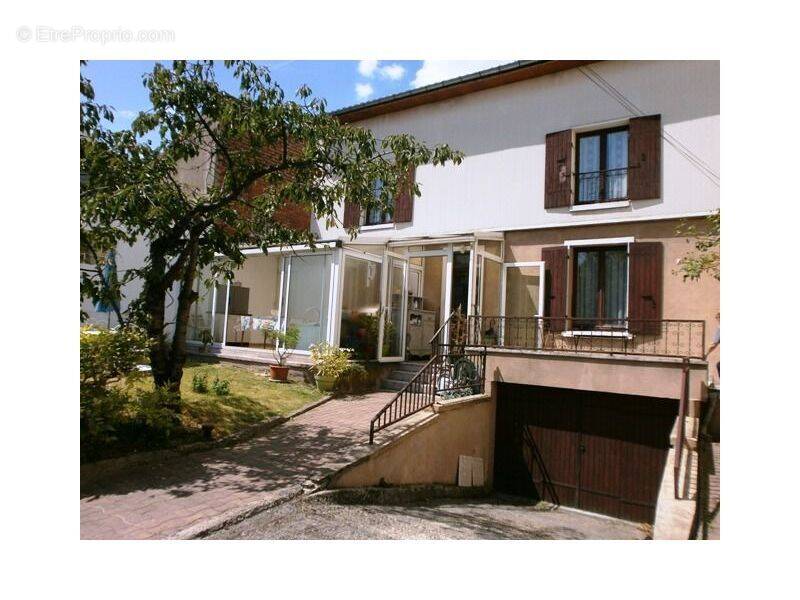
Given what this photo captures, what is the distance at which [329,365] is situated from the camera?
26.2ft

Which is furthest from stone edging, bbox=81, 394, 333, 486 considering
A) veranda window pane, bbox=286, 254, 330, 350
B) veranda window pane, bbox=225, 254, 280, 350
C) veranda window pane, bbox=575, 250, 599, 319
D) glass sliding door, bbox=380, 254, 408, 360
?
veranda window pane, bbox=575, 250, 599, 319

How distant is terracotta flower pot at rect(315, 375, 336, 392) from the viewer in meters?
7.93

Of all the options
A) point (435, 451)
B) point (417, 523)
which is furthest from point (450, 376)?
point (417, 523)

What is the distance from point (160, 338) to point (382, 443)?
2.71m

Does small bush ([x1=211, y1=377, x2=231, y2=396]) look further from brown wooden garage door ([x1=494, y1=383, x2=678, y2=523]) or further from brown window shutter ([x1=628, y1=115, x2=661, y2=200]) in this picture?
brown window shutter ([x1=628, y1=115, x2=661, y2=200])

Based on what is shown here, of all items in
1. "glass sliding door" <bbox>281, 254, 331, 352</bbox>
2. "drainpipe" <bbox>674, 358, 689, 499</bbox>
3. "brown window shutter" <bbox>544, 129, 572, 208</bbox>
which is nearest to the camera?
A: "drainpipe" <bbox>674, 358, 689, 499</bbox>

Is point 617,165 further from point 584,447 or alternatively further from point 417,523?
point 417,523

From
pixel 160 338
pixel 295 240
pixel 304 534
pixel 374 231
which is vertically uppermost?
pixel 374 231

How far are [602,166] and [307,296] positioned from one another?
18.1 feet

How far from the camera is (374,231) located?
1008cm

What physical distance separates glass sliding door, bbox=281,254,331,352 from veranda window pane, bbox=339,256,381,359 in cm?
34

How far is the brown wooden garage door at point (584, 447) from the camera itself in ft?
22.2
